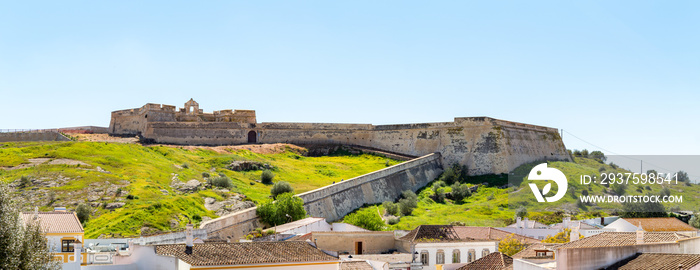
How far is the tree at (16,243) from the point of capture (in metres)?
19.7

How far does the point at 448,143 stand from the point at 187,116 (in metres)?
26.7

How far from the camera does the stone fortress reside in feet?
236

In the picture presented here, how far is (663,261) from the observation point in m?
18.6

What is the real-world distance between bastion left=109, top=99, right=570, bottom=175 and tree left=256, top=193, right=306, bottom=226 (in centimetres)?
2916

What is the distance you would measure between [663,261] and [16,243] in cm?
1579

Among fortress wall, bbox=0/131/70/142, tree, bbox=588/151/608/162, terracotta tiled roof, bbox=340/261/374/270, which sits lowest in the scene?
terracotta tiled roof, bbox=340/261/374/270

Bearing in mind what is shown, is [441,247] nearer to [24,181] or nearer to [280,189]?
[280,189]

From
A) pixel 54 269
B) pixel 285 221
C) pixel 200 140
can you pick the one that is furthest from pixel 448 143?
pixel 54 269

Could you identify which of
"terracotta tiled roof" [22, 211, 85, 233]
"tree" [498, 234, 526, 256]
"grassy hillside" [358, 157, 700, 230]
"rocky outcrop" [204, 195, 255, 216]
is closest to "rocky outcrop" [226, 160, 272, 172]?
"grassy hillside" [358, 157, 700, 230]

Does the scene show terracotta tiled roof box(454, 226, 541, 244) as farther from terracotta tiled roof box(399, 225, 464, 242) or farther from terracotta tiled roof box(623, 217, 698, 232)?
terracotta tiled roof box(623, 217, 698, 232)

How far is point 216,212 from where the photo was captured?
4775cm

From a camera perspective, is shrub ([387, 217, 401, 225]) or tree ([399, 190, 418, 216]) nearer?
shrub ([387, 217, 401, 225])

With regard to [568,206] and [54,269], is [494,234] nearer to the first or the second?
[568,206]

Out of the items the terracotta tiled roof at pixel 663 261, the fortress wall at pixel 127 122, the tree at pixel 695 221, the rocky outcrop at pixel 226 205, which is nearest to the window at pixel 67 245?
the rocky outcrop at pixel 226 205
